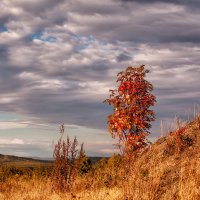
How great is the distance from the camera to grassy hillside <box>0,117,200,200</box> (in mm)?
10406

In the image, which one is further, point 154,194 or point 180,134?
point 180,134

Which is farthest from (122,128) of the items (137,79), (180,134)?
(180,134)

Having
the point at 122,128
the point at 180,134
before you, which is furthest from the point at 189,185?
the point at 122,128

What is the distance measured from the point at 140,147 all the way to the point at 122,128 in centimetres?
128

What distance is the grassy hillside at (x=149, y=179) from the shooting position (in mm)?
10406

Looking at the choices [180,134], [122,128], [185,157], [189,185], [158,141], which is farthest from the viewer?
[122,128]

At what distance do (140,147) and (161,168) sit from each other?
7.12m

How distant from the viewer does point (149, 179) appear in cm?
1079

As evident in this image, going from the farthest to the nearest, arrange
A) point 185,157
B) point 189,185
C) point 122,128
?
1. point 122,128
2. point 185,157
3. point 189,185

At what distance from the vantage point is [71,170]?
15.1m

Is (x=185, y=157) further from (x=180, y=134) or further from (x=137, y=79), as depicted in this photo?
(x=137, y=79)

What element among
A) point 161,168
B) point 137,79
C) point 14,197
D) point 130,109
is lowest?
point 14,197

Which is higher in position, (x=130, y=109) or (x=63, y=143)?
(x=130, y=109)

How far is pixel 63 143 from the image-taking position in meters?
15.0
